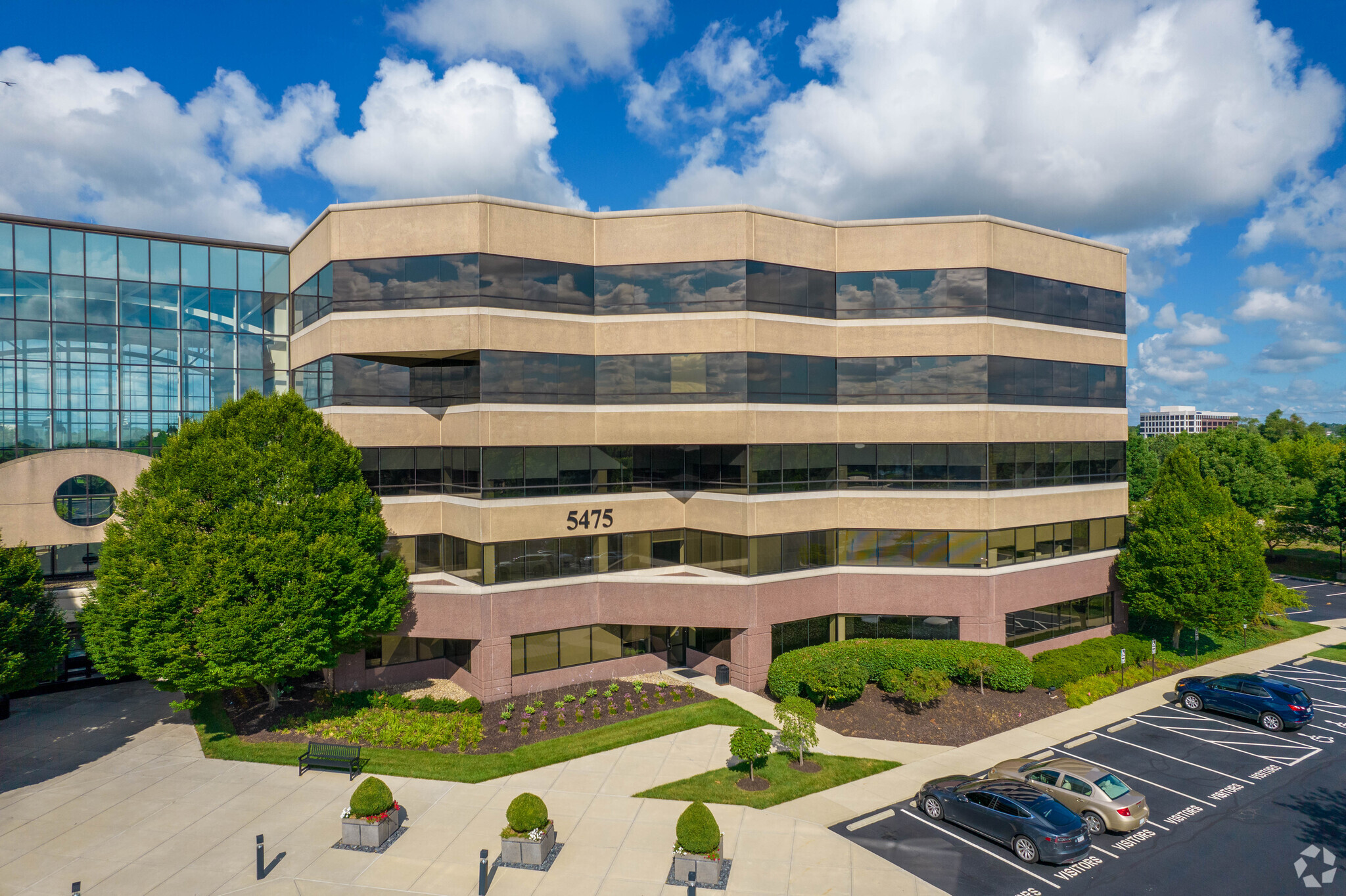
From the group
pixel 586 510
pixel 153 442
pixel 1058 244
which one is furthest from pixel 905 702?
pixel 153 442

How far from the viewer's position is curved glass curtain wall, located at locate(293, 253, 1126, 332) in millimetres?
28234

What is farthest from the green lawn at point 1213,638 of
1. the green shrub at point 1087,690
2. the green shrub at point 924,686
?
the green shrub at point 924,686

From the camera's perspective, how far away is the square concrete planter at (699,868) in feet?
52.4

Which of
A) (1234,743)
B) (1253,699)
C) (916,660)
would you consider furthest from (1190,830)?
(1253,699)

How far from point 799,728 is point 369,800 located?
12376mm

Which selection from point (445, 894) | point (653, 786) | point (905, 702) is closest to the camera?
point (445, 894)

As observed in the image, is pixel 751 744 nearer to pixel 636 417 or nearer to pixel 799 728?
pixel 799 728

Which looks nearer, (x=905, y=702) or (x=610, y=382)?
(x=905, y=702)

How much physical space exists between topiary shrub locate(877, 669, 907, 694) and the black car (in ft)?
24.6

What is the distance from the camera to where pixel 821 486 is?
30938 mm

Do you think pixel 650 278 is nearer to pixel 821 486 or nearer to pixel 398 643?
pixel 821 486

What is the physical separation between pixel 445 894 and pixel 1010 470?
27.2 meters

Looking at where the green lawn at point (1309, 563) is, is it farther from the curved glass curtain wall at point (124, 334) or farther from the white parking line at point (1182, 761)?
the curved glass curtain wall at point (124, 334)

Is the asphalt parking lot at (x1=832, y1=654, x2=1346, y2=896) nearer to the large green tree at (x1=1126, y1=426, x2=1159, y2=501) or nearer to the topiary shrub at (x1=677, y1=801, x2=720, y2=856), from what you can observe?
the topiary shrub at (x1=677, y1=801, x2=720, y2=856)
